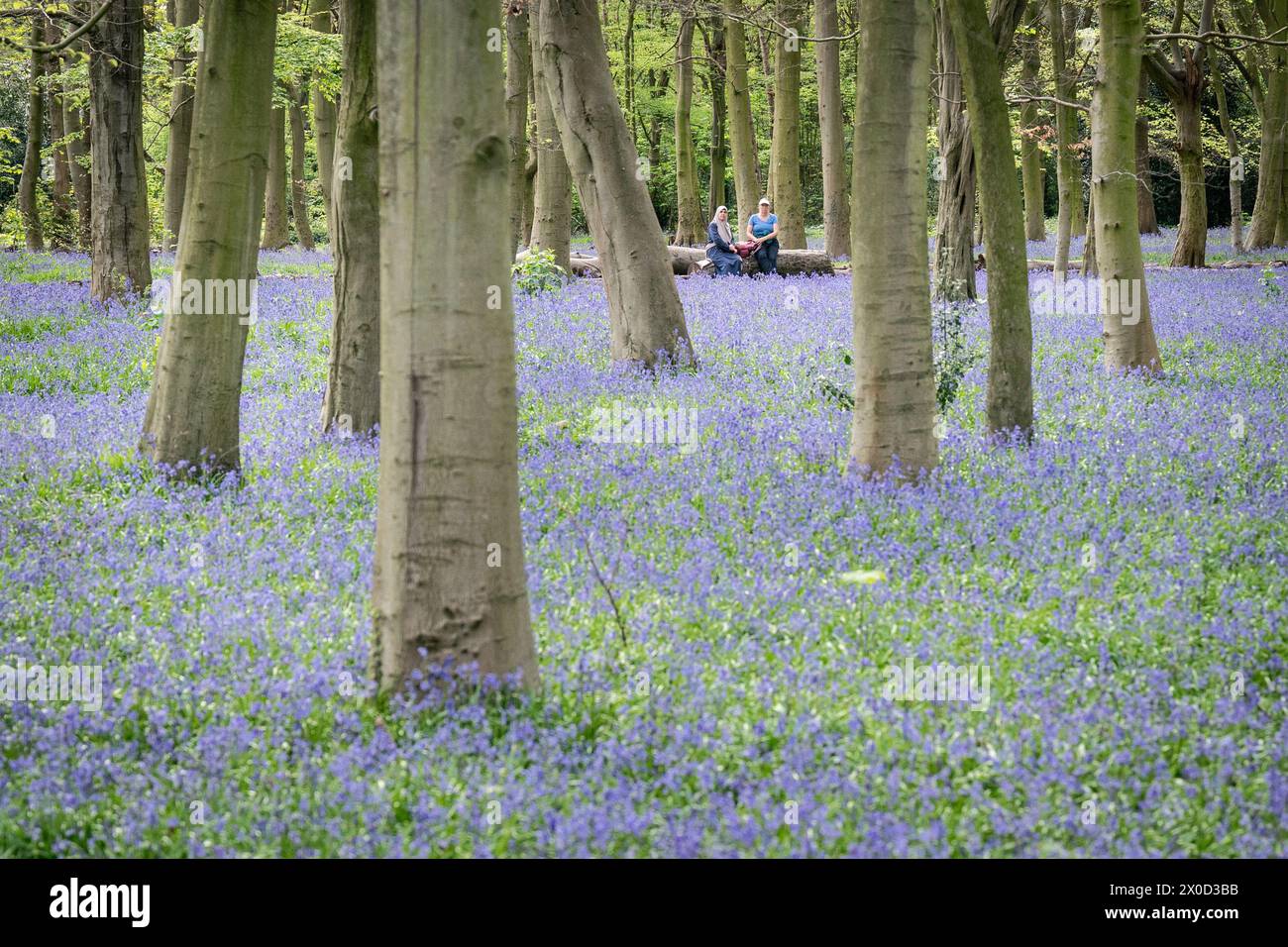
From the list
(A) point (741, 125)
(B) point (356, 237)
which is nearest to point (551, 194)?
(A) point (741, 125)

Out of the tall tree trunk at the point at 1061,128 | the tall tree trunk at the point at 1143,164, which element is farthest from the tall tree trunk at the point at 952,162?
the tall tree trunk at the point at 1143,164

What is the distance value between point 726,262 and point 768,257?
95cm

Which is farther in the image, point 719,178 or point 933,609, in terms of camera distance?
point 719,178

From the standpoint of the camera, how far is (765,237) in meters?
25.1

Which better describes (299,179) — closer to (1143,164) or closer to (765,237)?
→ (765,237)

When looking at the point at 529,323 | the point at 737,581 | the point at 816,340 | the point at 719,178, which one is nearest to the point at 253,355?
the point at 529,323

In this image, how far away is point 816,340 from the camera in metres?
14.8

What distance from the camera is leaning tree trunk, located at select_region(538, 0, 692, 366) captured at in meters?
12.3

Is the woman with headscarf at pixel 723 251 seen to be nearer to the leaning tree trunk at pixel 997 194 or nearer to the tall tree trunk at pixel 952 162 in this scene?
the tall tree trunk at pixel 952 162

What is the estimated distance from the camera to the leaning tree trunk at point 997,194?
30.3 ft
